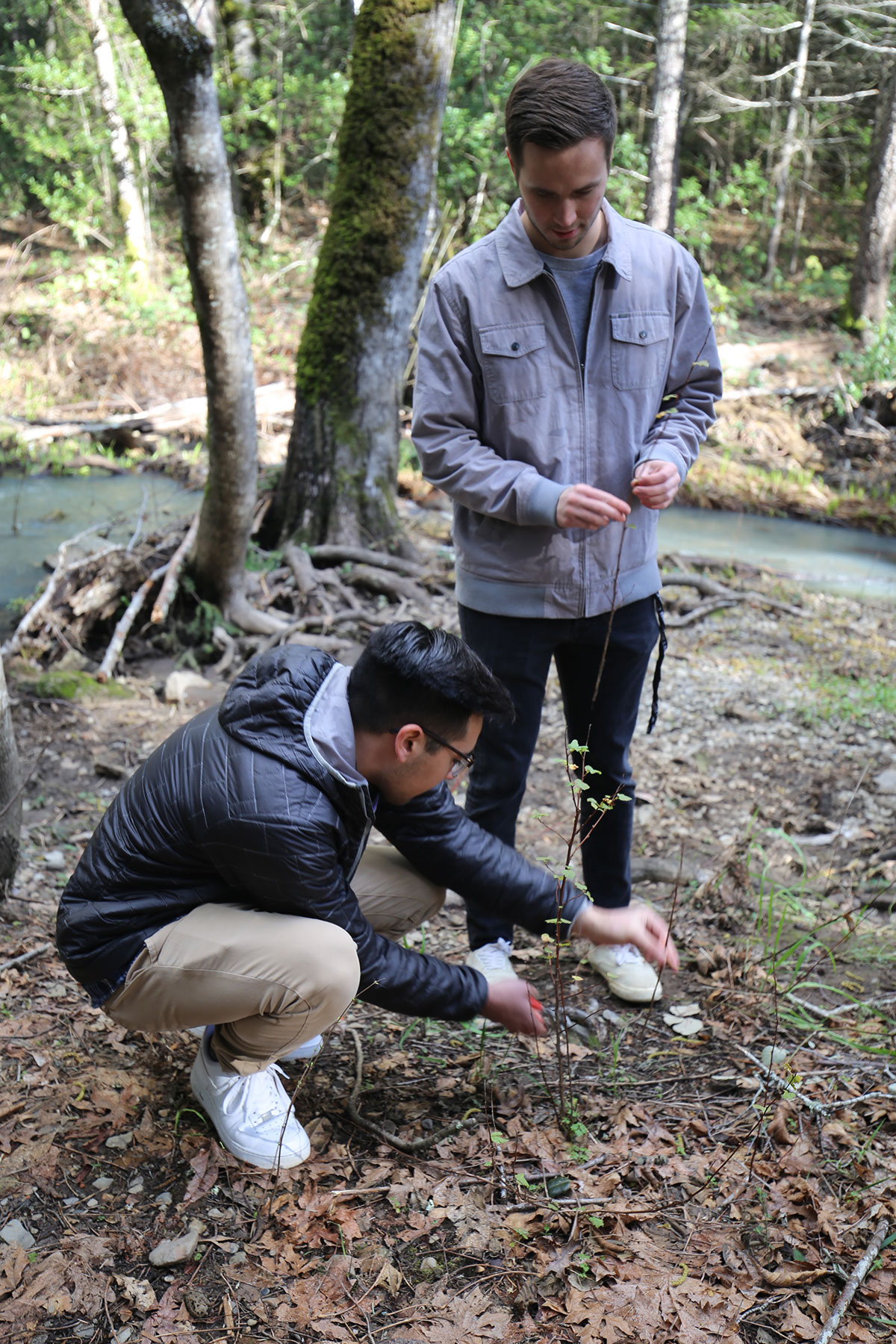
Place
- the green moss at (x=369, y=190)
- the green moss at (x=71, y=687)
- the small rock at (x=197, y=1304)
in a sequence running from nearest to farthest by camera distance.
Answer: the small rock at (x=197, y=1304) < the green moss at (x=71, y=687) < the green moss at (x=369, y=190)

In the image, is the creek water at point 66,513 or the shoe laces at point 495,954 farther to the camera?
the creek water at point 66,513

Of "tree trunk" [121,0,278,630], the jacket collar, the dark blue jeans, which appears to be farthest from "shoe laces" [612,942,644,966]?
"tree trunk" [121,0,278,630]

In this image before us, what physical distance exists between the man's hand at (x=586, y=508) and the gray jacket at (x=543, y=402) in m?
0.03

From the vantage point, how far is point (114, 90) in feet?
50.8

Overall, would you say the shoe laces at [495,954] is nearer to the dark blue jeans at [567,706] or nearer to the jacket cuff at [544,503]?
the dark blue jeans at [567,706]

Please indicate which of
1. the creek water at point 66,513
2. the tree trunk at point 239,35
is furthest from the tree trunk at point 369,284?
the tree trunk at point 239,35

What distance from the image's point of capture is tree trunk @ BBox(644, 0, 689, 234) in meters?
12.9

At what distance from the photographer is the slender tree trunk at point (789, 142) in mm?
16094

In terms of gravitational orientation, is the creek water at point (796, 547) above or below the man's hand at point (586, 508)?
below

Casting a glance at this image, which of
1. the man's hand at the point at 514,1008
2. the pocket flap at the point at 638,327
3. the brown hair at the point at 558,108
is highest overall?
the brown hair at the point at 558,108

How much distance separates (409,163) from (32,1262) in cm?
617

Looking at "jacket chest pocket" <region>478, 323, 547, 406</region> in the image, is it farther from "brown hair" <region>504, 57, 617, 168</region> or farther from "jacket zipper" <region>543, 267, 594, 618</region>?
"brown hair" <region>504, 57, 617, 168</region>

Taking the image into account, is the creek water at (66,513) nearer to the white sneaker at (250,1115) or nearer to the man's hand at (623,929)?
the white sneaker at (250,1115)

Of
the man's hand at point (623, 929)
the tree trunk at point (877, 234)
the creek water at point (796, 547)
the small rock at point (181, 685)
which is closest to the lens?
the man's hand at point (623, 929)
